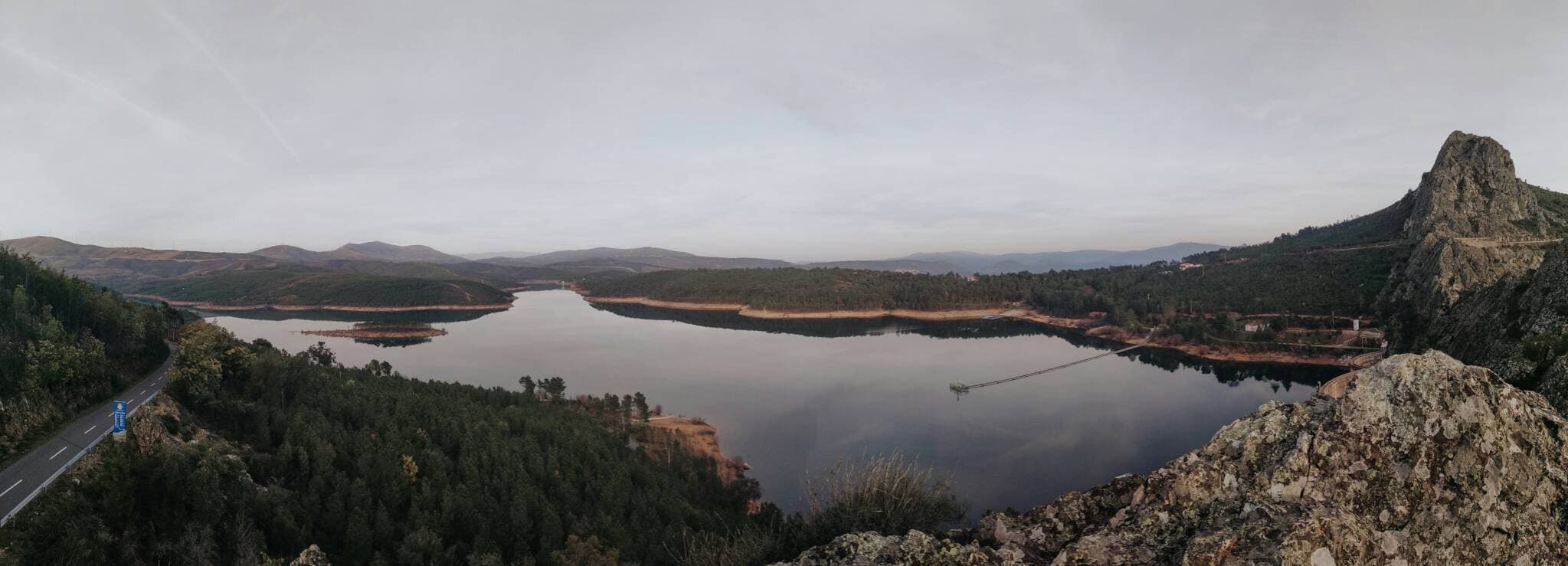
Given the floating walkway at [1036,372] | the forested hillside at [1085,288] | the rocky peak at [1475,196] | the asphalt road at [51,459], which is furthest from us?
the forested hillside at [1085,288]

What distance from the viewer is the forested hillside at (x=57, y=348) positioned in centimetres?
1702

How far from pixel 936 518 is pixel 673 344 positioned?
191 ft

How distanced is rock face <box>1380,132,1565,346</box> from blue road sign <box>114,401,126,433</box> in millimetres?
59130

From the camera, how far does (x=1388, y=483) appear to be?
3906 millimetres

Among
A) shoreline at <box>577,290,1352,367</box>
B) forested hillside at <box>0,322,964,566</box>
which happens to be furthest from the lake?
forested hillside at <box>0,322,964,566</box>

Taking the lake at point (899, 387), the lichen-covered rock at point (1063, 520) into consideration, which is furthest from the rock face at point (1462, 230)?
the lichen-covered rock at point (1063, 520)

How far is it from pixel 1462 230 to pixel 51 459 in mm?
88768

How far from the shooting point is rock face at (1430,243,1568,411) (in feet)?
34.4

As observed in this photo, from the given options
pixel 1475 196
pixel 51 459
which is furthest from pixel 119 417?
pixel 1475 196

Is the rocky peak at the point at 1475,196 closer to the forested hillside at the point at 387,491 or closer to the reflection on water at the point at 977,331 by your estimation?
the reflection on water at the point at 977,331

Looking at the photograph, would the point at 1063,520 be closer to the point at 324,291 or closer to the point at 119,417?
the point at 119,417

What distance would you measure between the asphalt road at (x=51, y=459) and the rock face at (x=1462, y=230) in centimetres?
6030

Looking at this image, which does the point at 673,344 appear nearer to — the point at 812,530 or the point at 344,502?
the point at 344,502

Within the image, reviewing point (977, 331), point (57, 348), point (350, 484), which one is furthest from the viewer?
point (977, 331)
